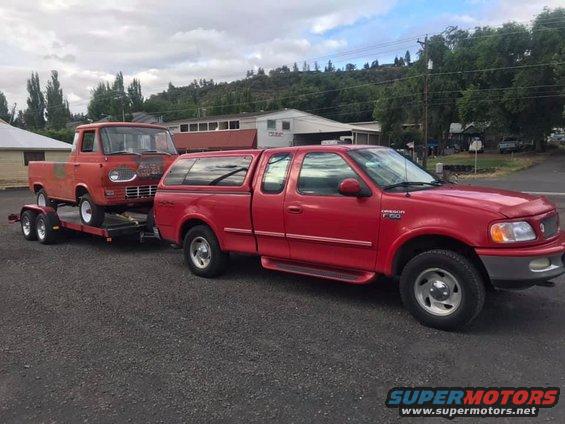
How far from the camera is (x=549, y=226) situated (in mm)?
4926

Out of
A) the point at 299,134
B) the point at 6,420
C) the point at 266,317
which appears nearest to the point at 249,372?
the point at 266,317

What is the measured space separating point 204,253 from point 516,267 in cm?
422

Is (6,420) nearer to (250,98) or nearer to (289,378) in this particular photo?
(289,378)

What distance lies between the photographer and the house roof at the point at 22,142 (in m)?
35.8

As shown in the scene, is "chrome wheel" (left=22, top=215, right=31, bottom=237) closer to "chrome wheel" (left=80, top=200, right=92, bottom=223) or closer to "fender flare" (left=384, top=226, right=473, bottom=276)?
"chrome wheel" (left=80, top=200, right=92, bottom=223)

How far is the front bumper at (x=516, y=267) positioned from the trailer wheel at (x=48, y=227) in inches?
328

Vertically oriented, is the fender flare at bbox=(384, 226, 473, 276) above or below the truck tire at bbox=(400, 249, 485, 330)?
above

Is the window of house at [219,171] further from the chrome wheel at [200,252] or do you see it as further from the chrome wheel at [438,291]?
the chrome wheel at [438,291]

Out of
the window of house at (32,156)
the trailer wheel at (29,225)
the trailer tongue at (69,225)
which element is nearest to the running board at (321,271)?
the trailer tongue at (69,225)

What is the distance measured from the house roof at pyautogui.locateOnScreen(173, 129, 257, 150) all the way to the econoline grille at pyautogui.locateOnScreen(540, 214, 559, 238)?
2014 inches

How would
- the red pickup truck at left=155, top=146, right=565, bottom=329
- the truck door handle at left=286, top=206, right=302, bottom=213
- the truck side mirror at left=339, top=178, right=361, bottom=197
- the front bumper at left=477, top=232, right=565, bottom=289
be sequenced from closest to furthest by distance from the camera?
1. the front bumper at left=477, top=232, right=565, bottom=289
2. the red pickup truck at left=155, top=146, right=565, bottom=329
3. the truck side mirror at left=339, top=178, right=361, bottom=197
4. the truck door handle at left=286, top=206, right=302, bottom=213

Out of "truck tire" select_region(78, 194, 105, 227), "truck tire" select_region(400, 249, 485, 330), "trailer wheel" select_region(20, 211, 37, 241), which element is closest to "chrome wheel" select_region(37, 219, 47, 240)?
"trailer wheel" select_region(20, 211, 37, 241)

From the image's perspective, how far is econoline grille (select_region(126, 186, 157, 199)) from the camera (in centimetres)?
913

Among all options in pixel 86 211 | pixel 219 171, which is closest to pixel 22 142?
pixel 86 211
